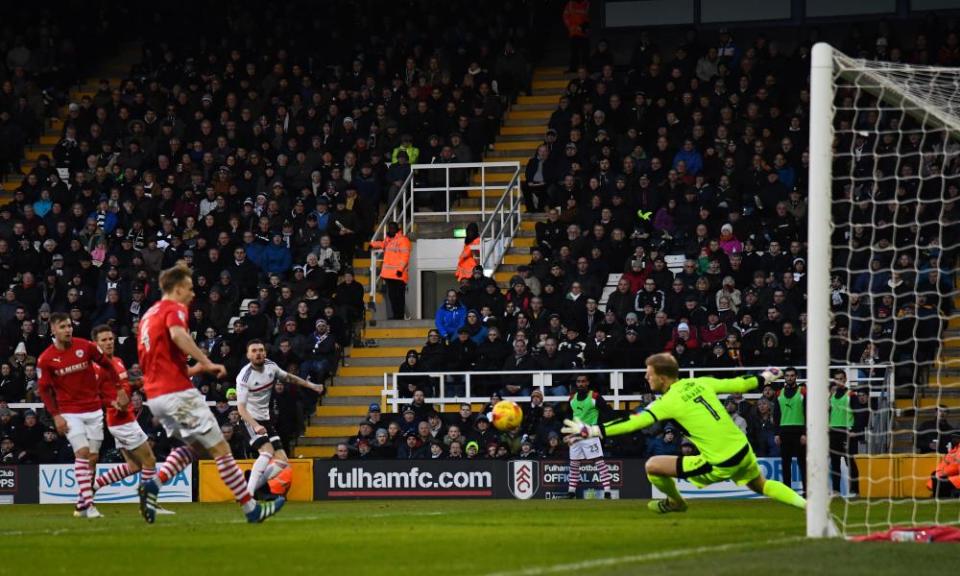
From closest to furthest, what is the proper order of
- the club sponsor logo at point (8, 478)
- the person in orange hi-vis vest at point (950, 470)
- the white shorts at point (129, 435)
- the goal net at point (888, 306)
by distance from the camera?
1. the goal net at point (888, 306)
2. the white shorts at point (129, 435)
3. the person in orange hi-vis vest at point (950, 470)
4. the club sponsor logo at point (8, 478)

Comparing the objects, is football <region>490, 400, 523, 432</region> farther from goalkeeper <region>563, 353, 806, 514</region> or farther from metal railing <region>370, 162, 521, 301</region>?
metal railing <region>370, 162, 521, 301</region>

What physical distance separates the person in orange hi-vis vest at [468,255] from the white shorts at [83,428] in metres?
10.6

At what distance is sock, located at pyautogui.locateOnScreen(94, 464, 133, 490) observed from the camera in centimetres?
1778

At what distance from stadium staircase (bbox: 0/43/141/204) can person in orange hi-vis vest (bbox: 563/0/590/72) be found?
10.2 m

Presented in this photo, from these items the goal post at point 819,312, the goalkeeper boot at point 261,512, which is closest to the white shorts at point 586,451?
the goalkeeper boot at point 261,512

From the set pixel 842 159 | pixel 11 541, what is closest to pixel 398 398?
pixel 842 159

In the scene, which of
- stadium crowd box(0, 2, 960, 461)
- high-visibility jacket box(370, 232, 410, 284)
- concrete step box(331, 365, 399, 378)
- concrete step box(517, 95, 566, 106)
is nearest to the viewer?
stadium crowd box(0, 2, 960, 461)

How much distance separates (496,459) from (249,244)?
7629mm

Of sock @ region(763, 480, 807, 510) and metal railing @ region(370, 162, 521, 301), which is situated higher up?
metal railing @ region(370, 162, 521, 301)

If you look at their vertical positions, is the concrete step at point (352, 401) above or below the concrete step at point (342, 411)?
above

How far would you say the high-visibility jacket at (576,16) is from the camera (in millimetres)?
31750

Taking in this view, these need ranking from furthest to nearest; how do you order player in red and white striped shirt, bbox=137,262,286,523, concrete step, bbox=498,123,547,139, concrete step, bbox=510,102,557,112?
1. concrete step, bbox=510,102,557,112
2. concrete step, bbox=498,123,547,139
3. player in red and white striped shirt, bbox=137,262,286,523

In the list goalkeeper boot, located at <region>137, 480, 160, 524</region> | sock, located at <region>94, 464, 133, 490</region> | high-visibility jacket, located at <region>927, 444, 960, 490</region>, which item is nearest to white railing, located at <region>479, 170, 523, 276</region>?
high-visibility jacket, located at <region>927, 444, 960, 490</region>

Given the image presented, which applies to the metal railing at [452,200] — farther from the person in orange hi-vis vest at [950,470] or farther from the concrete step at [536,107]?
the person in orange hi-vis vest at [950,470]
